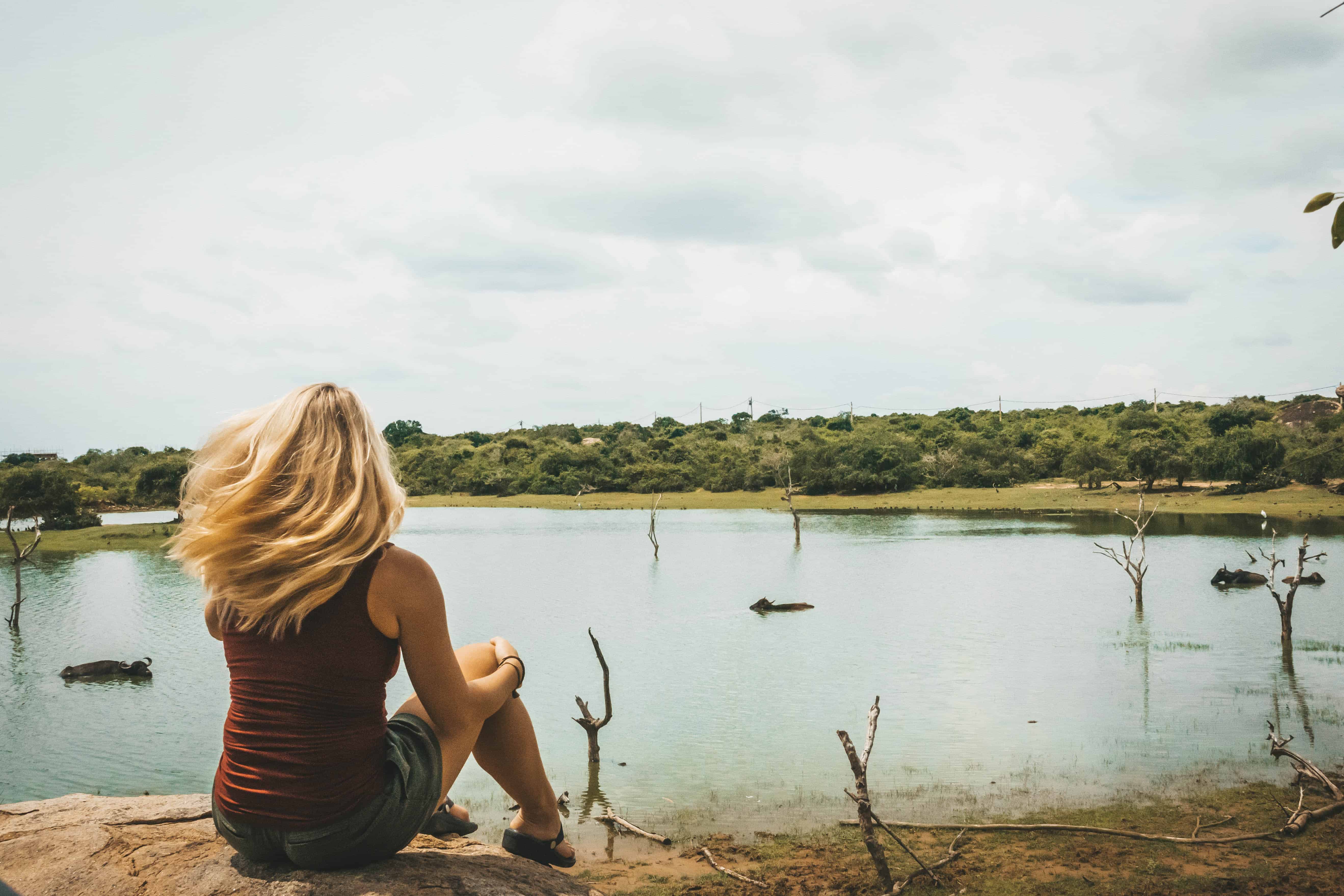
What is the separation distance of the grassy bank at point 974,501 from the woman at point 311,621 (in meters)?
49.3

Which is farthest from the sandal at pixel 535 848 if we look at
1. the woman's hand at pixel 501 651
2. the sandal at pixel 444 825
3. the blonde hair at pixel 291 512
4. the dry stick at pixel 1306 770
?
the dry stick at pixel 1306 770

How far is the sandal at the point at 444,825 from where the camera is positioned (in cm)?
367

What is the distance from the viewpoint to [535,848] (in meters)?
3.51

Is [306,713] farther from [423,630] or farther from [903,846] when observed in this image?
[903,846]

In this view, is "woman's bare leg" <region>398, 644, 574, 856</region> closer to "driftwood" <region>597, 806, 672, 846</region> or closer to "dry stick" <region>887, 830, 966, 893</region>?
"dry stick" <region>887, 830, 966, 893</region>

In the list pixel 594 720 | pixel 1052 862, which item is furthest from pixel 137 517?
pixel 1052 862

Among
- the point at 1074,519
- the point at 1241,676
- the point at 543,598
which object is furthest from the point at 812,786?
the point at 1074,519

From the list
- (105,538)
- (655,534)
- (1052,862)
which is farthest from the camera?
(655,534)

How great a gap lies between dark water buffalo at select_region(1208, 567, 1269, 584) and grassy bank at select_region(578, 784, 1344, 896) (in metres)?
18.1

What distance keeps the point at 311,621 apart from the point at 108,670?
16316 mm

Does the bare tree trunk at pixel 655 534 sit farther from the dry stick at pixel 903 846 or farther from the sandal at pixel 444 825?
the sandal at pixel 444 825

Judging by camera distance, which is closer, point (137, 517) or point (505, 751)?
point (505, 751)

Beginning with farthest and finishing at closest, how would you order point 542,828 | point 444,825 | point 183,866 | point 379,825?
1. point 444,825
2. point 542,828
3. point 183,866
4. point 379,825

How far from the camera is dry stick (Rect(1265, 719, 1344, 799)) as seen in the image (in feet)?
23.0
